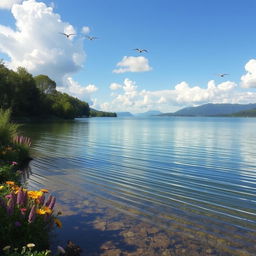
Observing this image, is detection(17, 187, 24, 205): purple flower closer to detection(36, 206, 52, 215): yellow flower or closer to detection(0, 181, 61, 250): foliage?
detection(0, 181, 61, 250): foliage

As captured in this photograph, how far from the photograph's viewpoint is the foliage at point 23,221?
491cm

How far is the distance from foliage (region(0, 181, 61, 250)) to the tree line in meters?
58.6

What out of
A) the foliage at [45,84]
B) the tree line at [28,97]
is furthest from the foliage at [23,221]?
the foliage at [45,84]

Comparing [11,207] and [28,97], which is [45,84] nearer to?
[28,97]

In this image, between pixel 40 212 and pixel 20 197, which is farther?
pixel 40 212

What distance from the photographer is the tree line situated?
72.6 meters

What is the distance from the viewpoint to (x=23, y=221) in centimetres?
519

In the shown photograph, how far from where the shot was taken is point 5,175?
927cm

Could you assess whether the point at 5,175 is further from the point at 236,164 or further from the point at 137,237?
the point at 236,164

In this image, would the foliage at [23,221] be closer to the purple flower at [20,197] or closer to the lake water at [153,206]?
the purple flower at [20,197]

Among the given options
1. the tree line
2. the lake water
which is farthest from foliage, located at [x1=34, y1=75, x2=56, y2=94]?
the lake water

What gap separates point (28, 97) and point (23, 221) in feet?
279

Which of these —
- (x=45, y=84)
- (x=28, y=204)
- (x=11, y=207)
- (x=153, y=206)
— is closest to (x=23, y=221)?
(x=28, y=204)

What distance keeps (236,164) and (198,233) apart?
12.7 metres
